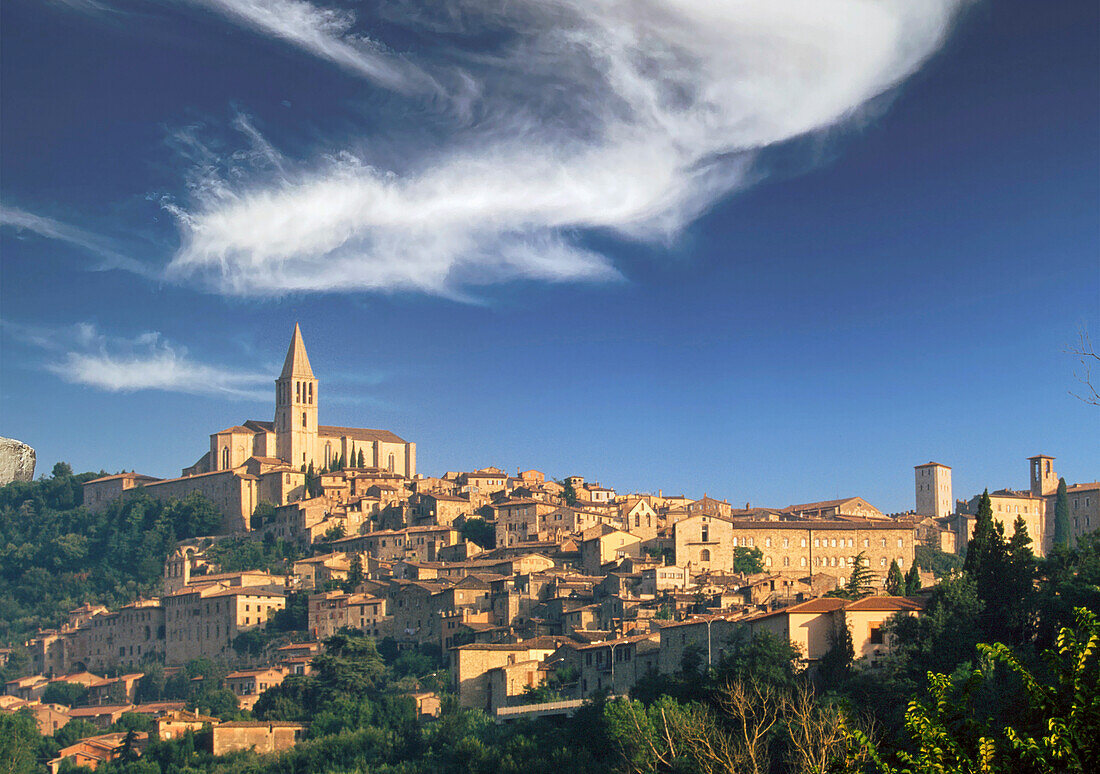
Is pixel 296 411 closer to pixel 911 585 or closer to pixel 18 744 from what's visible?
pixel 18 744

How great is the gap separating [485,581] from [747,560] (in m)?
12.7

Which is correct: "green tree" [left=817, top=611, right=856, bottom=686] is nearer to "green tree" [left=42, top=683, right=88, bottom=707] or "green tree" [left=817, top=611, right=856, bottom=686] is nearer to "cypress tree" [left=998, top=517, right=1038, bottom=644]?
"cypress tree" [left=998, top=517, right=1038, bottom=644]

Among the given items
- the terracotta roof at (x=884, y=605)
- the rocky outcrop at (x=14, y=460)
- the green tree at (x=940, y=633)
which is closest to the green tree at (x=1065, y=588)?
the green tree at (x=940, y=633)

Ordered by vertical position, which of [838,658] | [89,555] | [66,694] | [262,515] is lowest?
[66,694]

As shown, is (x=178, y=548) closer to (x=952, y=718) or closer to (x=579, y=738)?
(x=579, y=738)

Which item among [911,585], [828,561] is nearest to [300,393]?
[828,561]

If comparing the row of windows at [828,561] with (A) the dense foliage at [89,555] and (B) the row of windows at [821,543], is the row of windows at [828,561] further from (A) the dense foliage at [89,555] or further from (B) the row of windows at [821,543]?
(A) the dense foliage at [89,555]

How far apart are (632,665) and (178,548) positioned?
49503mm

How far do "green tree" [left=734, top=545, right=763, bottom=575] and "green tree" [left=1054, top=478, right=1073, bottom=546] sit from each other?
21.0 meters

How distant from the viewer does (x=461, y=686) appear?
168 feet

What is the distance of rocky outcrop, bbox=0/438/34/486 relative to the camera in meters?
7.08

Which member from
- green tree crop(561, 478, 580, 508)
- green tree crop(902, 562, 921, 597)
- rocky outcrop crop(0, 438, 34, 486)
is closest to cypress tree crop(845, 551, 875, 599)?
green tree crop(902, 562, 921, 597)

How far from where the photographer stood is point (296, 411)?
102438 mm

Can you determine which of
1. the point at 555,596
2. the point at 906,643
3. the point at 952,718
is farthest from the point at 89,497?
the point at 952,718
